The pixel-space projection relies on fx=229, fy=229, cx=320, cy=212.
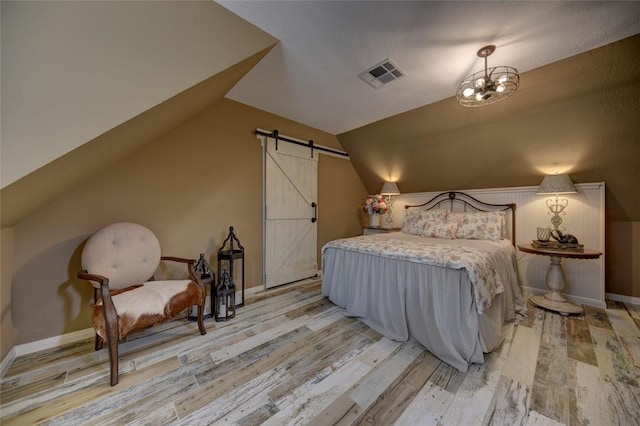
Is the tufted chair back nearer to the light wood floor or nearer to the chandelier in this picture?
the light wood floor

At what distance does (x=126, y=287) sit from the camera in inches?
80.9

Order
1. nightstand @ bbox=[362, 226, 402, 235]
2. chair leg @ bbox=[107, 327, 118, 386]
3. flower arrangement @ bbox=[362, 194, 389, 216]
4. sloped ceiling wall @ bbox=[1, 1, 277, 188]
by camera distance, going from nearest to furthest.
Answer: sloped ceiling wall @ bbox=[1, 1, 277, 188] → chair leg @ bbox=[107, 327, 118, 386] → nightstand @ bbox=[362, 226, 402, 235] → flower arrangement @ bbox=[362, 194, 389, 216]

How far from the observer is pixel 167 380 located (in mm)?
1606

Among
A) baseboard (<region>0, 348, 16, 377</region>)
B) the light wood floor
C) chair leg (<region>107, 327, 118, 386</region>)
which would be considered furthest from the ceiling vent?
baseboard (<region>0, 348, 16, 377</region>)

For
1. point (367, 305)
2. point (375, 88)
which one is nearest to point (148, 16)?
point (375, 88)

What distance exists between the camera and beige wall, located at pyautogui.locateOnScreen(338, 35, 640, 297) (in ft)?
7.29

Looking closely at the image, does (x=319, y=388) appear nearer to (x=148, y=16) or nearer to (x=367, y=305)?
(x=367, y=305)

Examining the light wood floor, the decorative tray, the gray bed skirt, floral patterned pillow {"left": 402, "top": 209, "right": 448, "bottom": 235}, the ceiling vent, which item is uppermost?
the ceiling vent

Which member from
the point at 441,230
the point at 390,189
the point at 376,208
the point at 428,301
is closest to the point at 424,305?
the point at 428,301

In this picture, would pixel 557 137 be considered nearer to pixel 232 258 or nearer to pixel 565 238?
pixel 565 238

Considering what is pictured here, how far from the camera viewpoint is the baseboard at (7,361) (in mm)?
1644

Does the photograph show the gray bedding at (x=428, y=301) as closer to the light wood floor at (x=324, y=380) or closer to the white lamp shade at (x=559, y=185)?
the light wood floor at (x=324, y=380)

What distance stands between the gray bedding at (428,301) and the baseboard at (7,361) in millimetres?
2716

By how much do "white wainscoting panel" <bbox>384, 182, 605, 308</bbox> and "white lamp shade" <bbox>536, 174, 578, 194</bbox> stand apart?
330 millimetres
